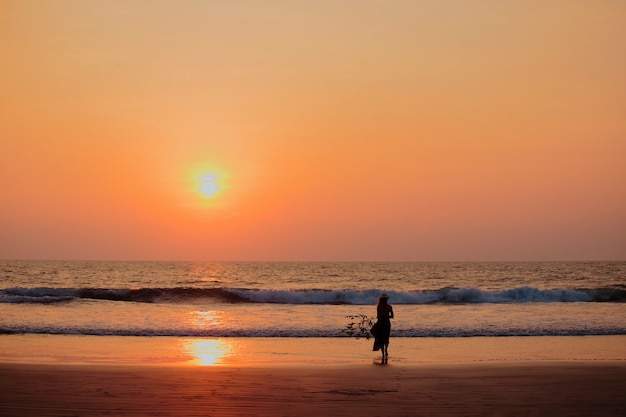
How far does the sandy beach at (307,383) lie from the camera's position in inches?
399

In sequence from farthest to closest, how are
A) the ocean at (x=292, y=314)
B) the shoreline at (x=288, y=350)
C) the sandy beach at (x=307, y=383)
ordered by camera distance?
the ocean at (x=292, y=314)
the shoreline at (x=288, y=350)
the sandy beach at (x=307, y=383)

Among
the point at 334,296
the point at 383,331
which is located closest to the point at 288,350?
the point at 383,331

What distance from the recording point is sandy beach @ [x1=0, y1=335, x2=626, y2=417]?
1014 centimetres

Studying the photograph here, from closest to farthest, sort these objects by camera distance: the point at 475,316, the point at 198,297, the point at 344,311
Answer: the point at 475,316, the point at 344,311, the point at 198,297

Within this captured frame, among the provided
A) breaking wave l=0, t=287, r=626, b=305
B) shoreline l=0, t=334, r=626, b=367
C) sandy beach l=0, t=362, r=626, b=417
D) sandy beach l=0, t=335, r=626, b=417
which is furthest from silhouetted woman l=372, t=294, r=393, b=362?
breaking wave l=0, t=287, r=626, b=305

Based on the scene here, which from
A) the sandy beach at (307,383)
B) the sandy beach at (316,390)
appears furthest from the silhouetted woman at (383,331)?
the sandy beach at (316,390)

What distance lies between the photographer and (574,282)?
59438 millimetres

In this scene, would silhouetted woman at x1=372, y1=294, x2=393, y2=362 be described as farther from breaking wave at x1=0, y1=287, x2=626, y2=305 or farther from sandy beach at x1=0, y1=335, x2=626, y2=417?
breaking wave at x1=0, y1=287, x2=626, y2=305

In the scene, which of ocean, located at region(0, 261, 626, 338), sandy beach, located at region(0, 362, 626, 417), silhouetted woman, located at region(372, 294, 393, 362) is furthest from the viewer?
ocean, located at region(0, 261, 626, 338)

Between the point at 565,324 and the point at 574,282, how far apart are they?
37808 millimetres

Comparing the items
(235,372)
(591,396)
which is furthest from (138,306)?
(591,396)

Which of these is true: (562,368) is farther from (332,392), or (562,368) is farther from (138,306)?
(138,306)

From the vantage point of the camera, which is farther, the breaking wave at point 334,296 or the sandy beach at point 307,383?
the breaking wave at point 334,296

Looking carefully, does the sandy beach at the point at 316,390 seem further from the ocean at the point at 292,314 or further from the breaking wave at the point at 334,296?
the breaking wave at the point at 334,296
